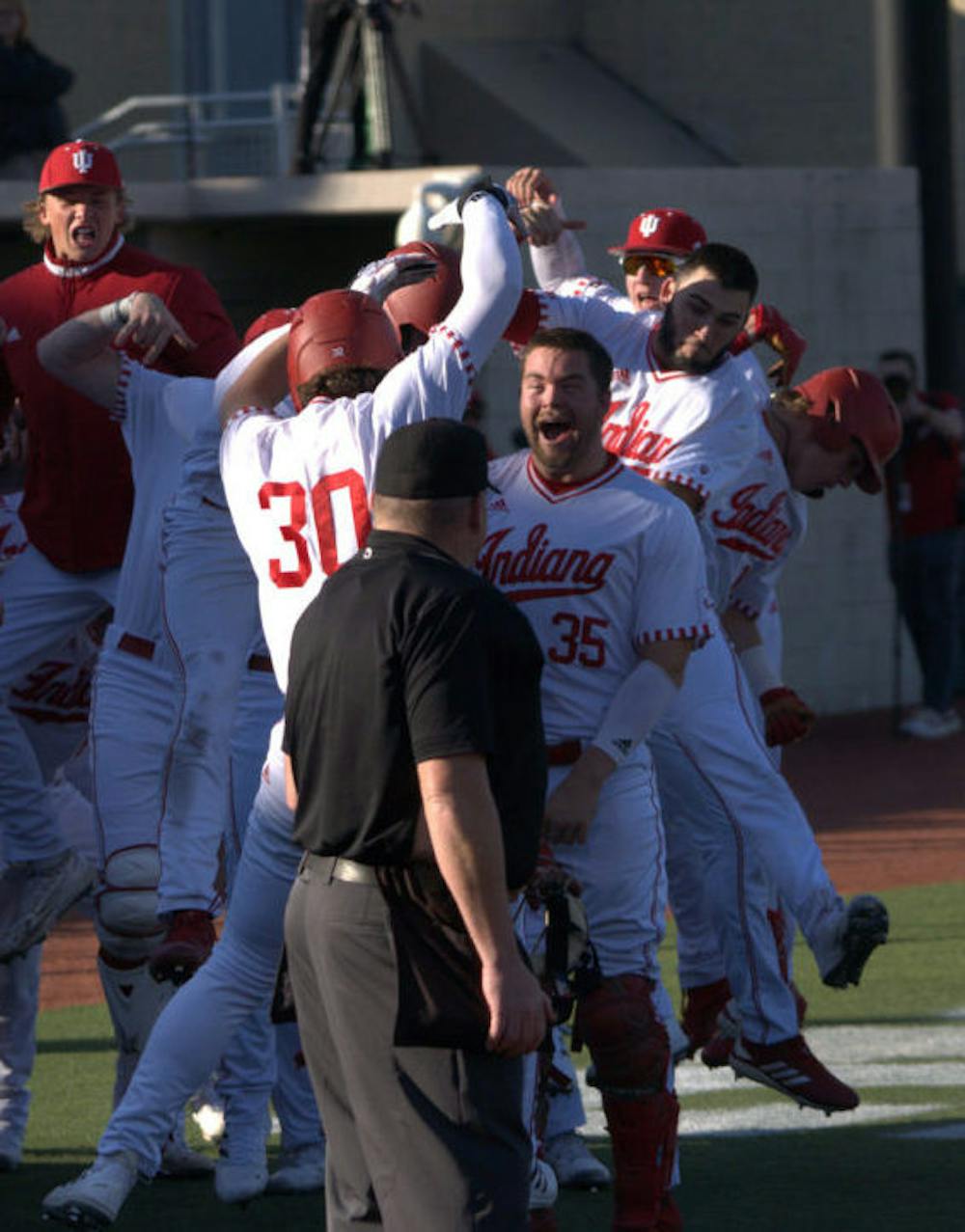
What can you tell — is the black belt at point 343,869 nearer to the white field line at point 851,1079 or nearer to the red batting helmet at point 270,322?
the red batting helmet at point 270,322

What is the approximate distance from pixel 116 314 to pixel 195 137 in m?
12.7

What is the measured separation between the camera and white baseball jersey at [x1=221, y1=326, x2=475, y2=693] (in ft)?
20.0

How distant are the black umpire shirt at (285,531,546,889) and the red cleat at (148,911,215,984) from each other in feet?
5.28

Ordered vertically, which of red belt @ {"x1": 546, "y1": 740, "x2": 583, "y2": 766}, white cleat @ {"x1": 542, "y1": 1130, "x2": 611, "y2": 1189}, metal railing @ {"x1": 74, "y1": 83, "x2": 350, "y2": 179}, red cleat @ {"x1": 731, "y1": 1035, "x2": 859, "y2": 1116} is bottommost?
white cleat @ {"x1": 542, "y1": 1130, "x2": 611, "y2": 1189}

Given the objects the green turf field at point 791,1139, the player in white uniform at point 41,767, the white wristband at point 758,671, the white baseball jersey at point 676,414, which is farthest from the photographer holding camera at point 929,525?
the player in white uniform at point 41,767

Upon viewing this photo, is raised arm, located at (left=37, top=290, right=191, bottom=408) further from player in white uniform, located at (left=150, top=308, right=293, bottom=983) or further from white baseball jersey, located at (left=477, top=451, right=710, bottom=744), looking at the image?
white baseball jersey, located at (left=477, top=451, right=710, bottom=744)

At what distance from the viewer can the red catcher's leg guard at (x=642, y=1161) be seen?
20.9ft

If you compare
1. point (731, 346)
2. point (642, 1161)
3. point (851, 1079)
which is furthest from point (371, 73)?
point (642, 1161)

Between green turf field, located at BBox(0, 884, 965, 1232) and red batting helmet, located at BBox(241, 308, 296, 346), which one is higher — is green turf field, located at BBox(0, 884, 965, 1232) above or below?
below

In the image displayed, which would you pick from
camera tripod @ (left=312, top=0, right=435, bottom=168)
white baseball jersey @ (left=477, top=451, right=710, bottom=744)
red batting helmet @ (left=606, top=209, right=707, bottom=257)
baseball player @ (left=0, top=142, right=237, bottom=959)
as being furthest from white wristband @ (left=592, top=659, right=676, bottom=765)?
camera tripod @ (left=312, top=0, right=435, bottom=168)

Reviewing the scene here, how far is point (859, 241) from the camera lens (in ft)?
65.3

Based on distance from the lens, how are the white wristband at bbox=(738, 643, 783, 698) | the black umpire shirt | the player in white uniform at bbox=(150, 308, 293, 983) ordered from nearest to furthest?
the black umpire shirt
the player in white uniform at bbox=(150, 308, 293, 983)
the white wristband at bbox=(738, 643, 783, 698)

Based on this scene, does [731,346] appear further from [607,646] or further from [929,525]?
[929,525]

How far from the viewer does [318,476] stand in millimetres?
6148
